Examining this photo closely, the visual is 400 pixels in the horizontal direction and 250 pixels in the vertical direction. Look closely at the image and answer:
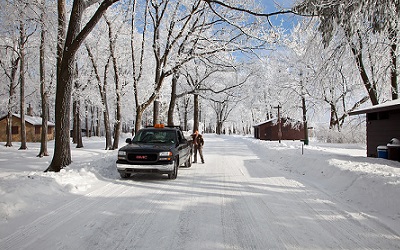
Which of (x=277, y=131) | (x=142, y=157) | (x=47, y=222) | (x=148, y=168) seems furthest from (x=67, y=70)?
(x=277, y=131)

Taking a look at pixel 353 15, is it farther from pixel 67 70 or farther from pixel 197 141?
pixel 197 141

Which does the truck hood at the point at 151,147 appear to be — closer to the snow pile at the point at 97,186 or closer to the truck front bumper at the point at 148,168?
the truck front bumper at the point at 148,168

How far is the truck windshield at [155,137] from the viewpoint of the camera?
9.50 metres

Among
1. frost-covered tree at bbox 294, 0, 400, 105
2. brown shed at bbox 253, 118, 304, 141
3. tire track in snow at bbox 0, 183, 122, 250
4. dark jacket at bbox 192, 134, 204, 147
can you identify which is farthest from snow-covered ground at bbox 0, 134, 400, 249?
brown shed at bbox 253, 118, 304, 141

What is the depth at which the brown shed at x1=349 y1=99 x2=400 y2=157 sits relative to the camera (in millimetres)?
11266

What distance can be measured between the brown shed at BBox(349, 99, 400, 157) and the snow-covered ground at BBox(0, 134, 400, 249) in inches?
216

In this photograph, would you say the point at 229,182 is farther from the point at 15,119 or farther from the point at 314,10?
the point at 15,119

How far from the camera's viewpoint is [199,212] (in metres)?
4.99

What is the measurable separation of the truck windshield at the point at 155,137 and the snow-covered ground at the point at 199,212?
1.87 m

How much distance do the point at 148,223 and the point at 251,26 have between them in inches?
365

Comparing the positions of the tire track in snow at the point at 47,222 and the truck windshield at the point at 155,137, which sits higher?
Answer: the truck windshield at the point at 155,137

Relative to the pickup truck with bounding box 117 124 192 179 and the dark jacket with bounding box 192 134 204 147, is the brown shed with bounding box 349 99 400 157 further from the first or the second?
the pickup truck with bounding box 117 124 192 179

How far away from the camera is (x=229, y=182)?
7941mm

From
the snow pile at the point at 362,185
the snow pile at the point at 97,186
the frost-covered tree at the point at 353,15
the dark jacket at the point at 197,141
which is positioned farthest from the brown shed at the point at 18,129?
the frost-covered tree at the point at 353,15
